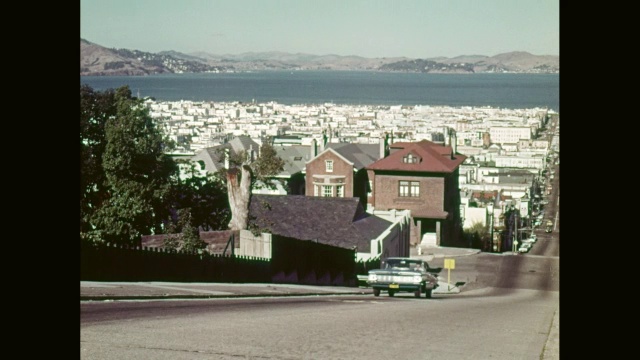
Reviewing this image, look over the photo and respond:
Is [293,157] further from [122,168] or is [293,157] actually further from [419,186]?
[122,168]

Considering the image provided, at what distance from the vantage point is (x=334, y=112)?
4919 inches

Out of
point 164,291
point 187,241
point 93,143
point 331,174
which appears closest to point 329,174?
point 331,174

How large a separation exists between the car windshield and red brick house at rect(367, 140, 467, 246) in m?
35.9

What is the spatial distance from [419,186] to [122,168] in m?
32.3

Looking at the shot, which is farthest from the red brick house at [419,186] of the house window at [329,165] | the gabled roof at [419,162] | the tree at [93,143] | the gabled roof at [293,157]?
the tree at [93,143]

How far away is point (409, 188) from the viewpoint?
5925cm

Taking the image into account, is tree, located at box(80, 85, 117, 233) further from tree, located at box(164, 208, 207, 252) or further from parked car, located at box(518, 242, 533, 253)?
parked car, located at box(518, 242, 533, 253)

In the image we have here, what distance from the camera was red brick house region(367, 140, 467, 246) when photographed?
57.3 metres
